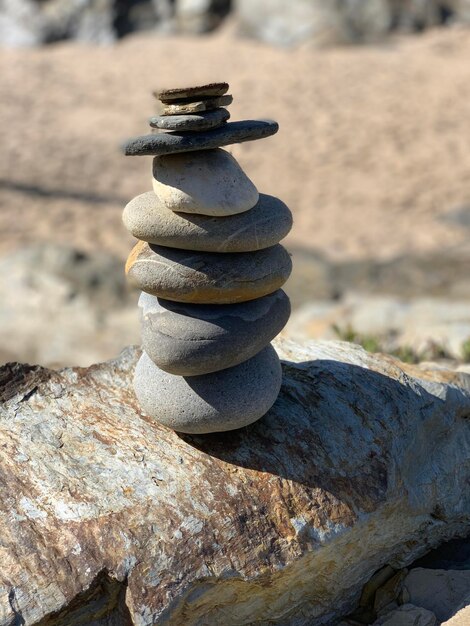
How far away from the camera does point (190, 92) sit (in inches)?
122

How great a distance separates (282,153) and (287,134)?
0.73m

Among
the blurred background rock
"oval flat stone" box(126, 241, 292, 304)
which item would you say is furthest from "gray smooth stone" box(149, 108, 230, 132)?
the blurred background rock

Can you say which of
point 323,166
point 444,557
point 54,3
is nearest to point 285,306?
point 444,557

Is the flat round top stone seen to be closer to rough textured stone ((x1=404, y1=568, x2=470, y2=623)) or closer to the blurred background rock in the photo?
rough textured stone ((x1=404, y1=568, x2=470, y2=623))

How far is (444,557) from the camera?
4.04 meters

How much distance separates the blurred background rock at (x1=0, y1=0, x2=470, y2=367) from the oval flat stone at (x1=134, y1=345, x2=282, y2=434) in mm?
2693

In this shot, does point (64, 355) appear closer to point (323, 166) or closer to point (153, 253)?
point (153, 253)

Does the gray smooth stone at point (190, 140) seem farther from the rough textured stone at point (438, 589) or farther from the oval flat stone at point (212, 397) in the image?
the rough textured stone at point (438, 589)

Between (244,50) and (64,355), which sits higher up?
(244,50)

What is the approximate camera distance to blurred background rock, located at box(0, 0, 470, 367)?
8203mm

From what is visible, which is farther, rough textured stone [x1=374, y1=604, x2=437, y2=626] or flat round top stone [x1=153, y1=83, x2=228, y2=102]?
rough textured stone [x1=374, y1=604, x2=437, y2=626]

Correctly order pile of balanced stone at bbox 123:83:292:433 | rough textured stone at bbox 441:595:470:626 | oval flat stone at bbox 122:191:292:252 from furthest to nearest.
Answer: rough textured stone at bbox 441:595:470:626, oval flat stone at bbox 122:191:292:252, pile of balanced stone at bbox 123:83:292:433

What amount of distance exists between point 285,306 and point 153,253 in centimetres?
65

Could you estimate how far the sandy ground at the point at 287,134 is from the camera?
10461 mm
